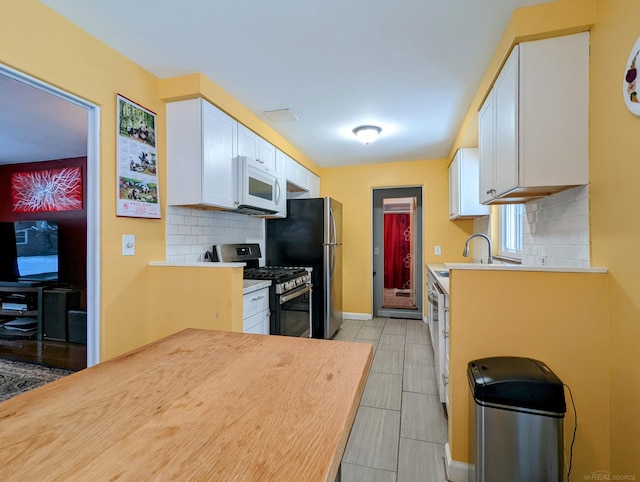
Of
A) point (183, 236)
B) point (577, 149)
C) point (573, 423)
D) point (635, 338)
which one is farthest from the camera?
point (183, 236)

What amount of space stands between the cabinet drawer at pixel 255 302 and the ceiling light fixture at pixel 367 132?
6.28 ft

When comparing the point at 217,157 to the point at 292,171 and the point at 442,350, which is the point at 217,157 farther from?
the point at 442,350

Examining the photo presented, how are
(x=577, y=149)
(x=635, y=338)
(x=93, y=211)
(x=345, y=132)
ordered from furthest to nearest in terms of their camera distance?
(x=345, y=132) → (x=93, y=211) → (x=577, y=149) → (x=635, y=338)

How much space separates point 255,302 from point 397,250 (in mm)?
2967

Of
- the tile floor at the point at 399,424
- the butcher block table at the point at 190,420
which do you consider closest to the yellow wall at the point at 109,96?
the butcher block table at the point at 190,420

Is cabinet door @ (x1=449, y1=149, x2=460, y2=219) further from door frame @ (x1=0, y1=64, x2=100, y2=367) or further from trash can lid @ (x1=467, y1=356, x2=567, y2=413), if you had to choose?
door frame @ (x1=0, y1=64, x2=100, y2=367)

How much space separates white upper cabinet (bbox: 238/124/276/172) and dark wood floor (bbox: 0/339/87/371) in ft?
8.23

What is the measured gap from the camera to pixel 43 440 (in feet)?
1.70

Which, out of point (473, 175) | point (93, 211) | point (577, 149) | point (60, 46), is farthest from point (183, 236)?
point (473, 175)

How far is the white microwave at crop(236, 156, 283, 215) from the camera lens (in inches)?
105

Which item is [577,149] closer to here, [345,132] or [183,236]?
[345,132]

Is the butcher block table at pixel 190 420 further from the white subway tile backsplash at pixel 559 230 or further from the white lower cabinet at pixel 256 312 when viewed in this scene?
the white subway tile backsplash at pixel 559 230

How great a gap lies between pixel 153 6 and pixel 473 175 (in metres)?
3.18

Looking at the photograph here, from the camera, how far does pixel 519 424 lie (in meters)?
1.28
